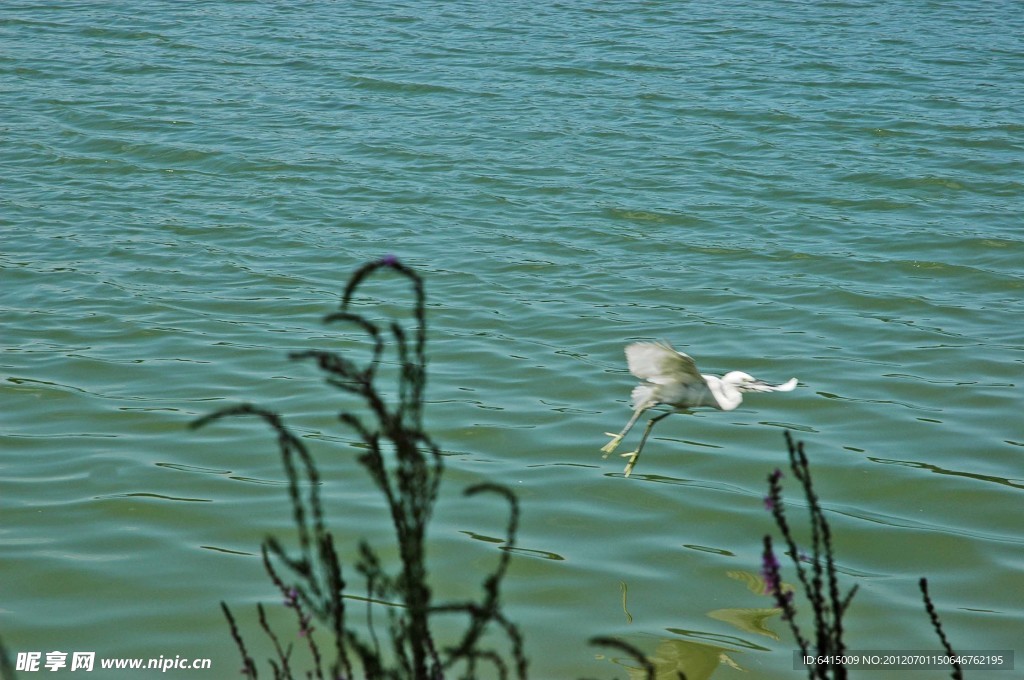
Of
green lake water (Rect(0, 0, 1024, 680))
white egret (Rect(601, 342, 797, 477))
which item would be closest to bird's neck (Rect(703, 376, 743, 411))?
white egret (Rect(601, 342, 797, 477))

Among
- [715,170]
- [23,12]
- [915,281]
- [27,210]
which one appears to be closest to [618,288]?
[915,281]

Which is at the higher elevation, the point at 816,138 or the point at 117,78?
the point at 117,78

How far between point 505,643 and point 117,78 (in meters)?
11.0

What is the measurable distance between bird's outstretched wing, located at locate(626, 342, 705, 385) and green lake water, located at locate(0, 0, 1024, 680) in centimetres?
111

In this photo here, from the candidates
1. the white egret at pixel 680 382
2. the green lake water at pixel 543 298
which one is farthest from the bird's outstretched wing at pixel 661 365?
the green lake water at pixel 543 298

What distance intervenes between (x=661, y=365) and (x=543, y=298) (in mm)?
4327

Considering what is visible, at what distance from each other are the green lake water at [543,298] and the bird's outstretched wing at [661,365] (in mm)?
1108

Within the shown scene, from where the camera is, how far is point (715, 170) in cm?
1039

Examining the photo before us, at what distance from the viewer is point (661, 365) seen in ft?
11.8

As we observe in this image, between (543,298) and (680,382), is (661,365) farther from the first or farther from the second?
(543,298)

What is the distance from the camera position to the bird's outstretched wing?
3.55 metres

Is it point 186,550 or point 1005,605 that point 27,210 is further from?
point 1005,605

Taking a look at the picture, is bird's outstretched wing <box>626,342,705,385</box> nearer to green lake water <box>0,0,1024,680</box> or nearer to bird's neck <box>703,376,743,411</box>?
bird's neck <box>703,376,743,411</box>

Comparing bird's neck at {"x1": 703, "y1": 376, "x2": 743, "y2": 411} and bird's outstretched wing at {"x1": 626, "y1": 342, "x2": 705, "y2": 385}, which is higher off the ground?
bird's outstretched wing at {"x1": 626, "y1": 342, "x2": 705, "y2": 385}
